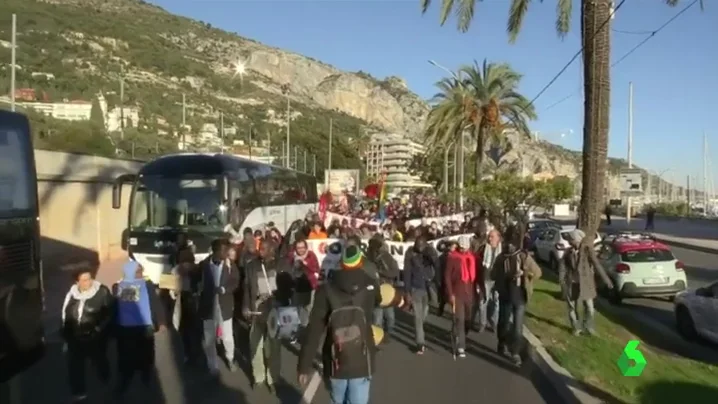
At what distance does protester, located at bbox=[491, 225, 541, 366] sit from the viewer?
37.8 feet

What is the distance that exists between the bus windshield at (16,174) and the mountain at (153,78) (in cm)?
2501

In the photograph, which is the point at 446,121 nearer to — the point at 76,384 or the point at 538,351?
the point at 538,351

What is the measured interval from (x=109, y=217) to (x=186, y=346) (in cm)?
1698

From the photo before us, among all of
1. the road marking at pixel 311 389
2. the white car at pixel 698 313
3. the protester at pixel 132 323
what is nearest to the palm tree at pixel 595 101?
the white car at pixel 698 313

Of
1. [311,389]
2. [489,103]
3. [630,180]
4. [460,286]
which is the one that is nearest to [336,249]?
[460,286]

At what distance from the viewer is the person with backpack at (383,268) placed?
1255 centimetres

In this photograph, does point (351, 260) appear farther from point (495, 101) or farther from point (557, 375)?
point (495, 101)

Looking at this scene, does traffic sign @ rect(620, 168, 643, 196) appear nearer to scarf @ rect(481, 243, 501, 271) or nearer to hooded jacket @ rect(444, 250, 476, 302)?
scarf @ rect(481, 243, 501, 271)

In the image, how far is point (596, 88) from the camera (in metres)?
15.9

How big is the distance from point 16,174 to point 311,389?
4356 mm

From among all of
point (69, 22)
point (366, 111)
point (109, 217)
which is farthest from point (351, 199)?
point (366, 111)

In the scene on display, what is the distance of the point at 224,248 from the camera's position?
10680mm

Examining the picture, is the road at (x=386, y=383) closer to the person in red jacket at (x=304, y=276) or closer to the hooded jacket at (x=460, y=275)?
the person in red jacket at (x=304, y=276)

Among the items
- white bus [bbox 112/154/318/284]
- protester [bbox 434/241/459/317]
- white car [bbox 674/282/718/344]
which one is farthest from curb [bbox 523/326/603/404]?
white bus [bbox 112/154/318/284]
